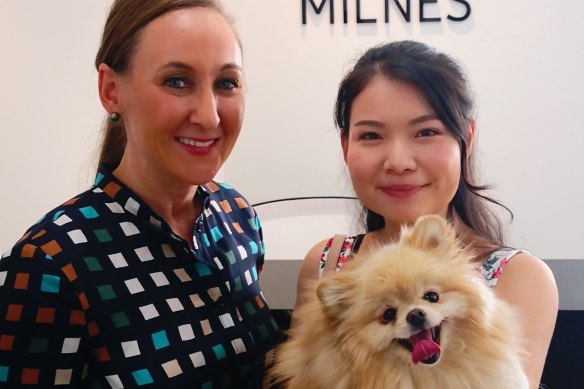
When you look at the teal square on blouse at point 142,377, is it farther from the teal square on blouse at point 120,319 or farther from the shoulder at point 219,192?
the shoulder at point 219,192

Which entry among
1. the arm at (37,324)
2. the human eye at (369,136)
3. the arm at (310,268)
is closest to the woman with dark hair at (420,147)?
the human eye at (369,136)

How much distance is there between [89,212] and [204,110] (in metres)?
0.31

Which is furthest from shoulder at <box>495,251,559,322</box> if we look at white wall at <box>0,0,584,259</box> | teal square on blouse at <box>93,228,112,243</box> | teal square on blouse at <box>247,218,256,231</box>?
white wall at <box>0,0,584,259</box>

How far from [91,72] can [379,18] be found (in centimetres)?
169

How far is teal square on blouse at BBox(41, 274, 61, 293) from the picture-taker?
973mm

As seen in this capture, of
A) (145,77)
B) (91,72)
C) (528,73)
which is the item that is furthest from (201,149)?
(528,73)

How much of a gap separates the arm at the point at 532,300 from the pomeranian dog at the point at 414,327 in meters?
0.05

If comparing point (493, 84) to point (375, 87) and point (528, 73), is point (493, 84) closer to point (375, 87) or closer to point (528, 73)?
point (528, 73)

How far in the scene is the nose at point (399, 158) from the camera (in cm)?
120

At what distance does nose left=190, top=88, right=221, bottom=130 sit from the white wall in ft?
5.98

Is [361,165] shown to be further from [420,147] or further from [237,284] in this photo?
[237,284]

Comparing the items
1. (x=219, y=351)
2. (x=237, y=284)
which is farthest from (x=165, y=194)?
(x=219, y=351)

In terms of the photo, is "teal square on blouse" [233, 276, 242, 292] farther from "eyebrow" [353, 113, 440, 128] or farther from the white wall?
the white wall

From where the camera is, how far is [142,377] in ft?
3.46
